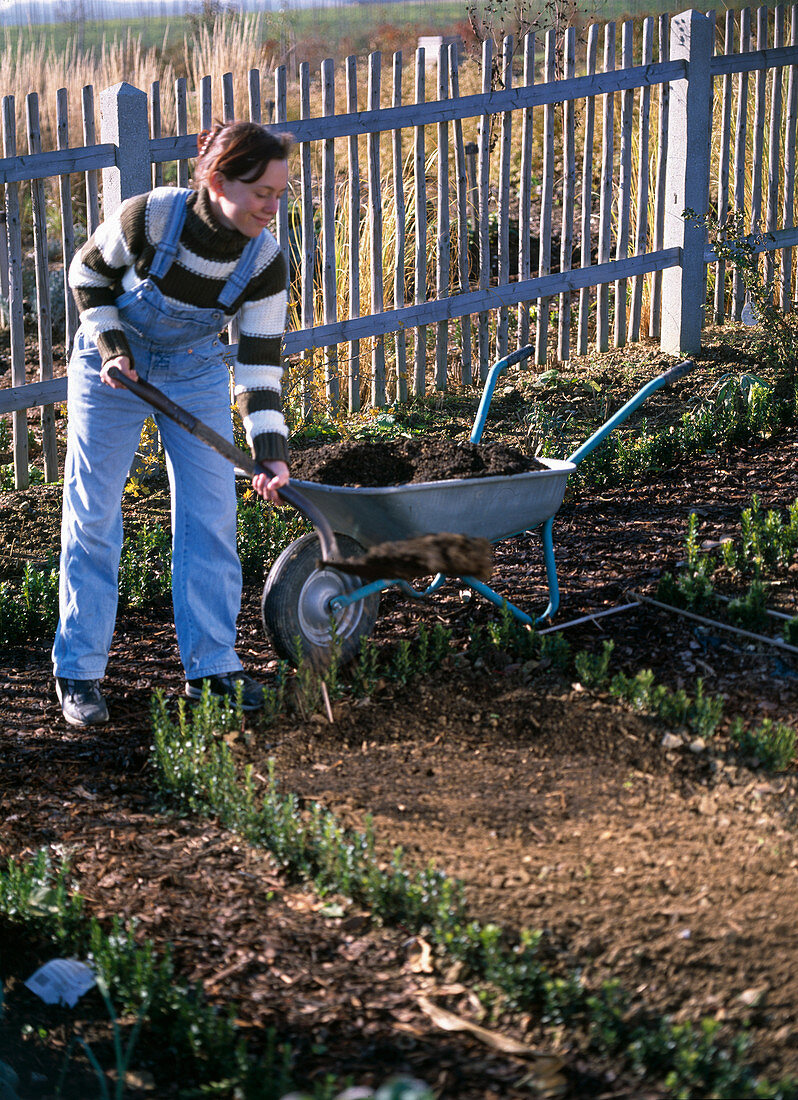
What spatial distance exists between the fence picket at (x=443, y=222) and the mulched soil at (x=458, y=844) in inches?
107

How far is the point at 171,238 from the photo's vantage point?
3277 mm

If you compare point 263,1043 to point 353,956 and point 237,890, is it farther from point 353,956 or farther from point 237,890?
point 237,890

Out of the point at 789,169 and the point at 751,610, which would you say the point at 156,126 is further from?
the point at 789,169

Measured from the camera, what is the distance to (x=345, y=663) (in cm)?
379

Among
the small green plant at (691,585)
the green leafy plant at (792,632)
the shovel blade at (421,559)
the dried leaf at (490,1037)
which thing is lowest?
the dried leaf at (490,1037)

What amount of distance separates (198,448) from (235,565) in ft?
1.38

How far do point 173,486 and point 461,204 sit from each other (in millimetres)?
3731

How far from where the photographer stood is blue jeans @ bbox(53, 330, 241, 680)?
3.51 m

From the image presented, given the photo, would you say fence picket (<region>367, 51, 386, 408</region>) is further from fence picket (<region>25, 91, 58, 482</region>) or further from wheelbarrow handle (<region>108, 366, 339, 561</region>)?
wheelbarrow handle (<region>108, 366, 339, 561</region>)

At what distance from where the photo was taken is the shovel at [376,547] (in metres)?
3.18

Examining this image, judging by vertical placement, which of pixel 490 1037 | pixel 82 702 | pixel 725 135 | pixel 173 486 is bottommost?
pixel 490 1037

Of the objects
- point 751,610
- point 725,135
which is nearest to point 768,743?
point 751,610

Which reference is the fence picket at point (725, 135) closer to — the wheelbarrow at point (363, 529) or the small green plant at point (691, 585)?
the small green plant at point (691, 585)

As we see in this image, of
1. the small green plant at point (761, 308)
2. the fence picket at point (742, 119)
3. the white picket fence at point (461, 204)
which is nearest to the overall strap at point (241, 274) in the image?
the white picket fence at point (461, 204)
